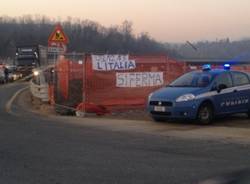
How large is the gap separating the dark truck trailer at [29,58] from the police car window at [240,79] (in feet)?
147

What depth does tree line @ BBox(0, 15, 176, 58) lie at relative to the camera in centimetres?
11325

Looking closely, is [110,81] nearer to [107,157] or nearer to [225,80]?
[225,80]

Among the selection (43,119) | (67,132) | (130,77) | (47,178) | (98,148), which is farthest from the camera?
(130,77)

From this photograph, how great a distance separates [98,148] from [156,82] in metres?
10.3

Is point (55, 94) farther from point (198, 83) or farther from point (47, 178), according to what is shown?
point (47, 178)

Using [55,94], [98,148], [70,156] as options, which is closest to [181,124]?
[98,148]

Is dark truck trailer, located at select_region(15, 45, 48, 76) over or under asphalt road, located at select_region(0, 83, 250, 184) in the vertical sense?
over

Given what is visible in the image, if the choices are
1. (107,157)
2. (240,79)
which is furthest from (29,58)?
(107,157)

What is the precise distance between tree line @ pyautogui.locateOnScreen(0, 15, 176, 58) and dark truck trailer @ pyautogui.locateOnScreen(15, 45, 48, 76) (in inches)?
1721

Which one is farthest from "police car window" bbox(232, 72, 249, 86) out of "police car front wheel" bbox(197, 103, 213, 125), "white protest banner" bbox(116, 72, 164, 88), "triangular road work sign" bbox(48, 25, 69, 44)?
"triangular road work sign" bbox(48, 25, 69, 44)

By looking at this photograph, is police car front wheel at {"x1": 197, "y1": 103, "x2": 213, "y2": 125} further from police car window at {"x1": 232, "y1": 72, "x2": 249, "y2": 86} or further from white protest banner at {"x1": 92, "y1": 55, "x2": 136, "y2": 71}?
white protest banner at {"x1": 92, "y1": 55, "x2": 136, "y2": 71}

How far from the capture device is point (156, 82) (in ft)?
69.4

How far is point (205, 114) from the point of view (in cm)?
1545

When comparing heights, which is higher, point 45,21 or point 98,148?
point 45,21
